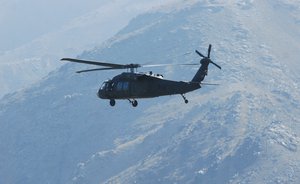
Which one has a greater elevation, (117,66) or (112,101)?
(117,66)

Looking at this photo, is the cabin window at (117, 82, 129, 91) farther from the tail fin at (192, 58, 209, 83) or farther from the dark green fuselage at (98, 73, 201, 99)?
the tail fin at (192, 58, 209, 83)

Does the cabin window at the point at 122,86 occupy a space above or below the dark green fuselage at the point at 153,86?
below

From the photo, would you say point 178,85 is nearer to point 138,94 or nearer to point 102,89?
point 138,94

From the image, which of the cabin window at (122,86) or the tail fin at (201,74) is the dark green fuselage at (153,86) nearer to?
the cabin window at (122,86)

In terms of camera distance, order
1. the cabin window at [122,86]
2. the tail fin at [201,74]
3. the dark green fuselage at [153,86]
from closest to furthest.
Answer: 1. the dark green fuselage at [153,86]
2. the cabin window at [122,86]
3. the tail fin at [201,74]

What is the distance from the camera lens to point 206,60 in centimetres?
16625

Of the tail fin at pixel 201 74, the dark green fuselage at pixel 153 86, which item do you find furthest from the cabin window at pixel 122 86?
the tail fin at pixel 201 74

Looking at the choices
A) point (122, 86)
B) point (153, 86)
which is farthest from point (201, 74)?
point (122, 86)

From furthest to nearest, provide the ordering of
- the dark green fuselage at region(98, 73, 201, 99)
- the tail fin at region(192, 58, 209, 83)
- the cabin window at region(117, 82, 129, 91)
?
1. the tail fin at region(192, 58, 209, 83)
2. the cabin window at region(117, 82, 129, 91)
3. the dark green fuselage at region(98, 73, 201, 99)

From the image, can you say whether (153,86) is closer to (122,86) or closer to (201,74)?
(122,86)

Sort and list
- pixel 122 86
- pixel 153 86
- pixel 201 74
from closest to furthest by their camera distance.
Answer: pixel 153 86 < pixel 122 86 < pixel 201 74

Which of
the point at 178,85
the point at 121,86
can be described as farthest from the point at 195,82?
the point at 121,86

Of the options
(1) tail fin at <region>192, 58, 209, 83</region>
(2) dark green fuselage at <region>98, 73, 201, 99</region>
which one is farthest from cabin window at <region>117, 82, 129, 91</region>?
(1) tail fin at <region>192, 58, 209, 83</region>

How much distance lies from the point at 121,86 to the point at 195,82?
14698 mm
